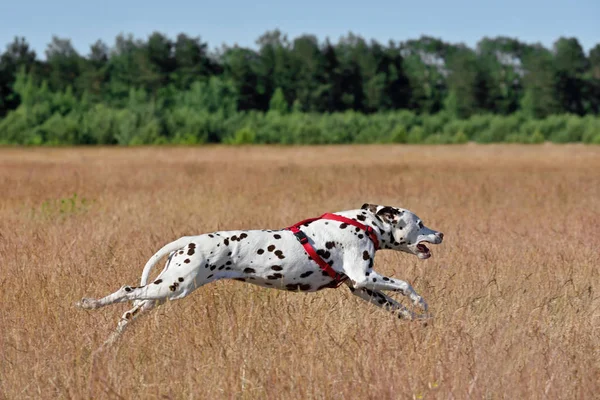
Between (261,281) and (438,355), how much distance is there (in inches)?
50.0

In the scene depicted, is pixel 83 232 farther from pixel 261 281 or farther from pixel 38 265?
pixel 261 281

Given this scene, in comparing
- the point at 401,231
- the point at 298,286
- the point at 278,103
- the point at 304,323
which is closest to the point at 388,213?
the point at 401,231

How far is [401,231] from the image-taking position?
5.86m

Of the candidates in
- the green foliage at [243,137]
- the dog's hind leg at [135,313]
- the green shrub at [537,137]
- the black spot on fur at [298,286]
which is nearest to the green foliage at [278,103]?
the green foliage at [243,137]

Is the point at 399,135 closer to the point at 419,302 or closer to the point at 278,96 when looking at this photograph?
the point at 278,96

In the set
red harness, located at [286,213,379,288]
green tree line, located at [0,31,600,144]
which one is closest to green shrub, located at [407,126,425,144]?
green tree line, located at [0,31,600,144]

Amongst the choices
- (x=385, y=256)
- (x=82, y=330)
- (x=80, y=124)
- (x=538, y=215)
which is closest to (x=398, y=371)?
(x=82, y=330)

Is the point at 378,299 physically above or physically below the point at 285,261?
below

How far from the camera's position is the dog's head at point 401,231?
19.2 ft

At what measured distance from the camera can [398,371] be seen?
15.2 feet

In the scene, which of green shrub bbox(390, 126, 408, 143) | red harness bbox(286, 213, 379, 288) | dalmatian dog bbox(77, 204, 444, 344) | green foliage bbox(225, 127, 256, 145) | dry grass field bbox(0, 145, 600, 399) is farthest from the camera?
green shrub bbox(390, 126, 408, 143)

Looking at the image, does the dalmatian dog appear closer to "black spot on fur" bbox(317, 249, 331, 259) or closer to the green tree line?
"black spot on fur" bbox(317, 249, 331, 259)

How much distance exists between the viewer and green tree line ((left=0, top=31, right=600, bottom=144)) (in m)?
51.1

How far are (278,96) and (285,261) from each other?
6102 cm
